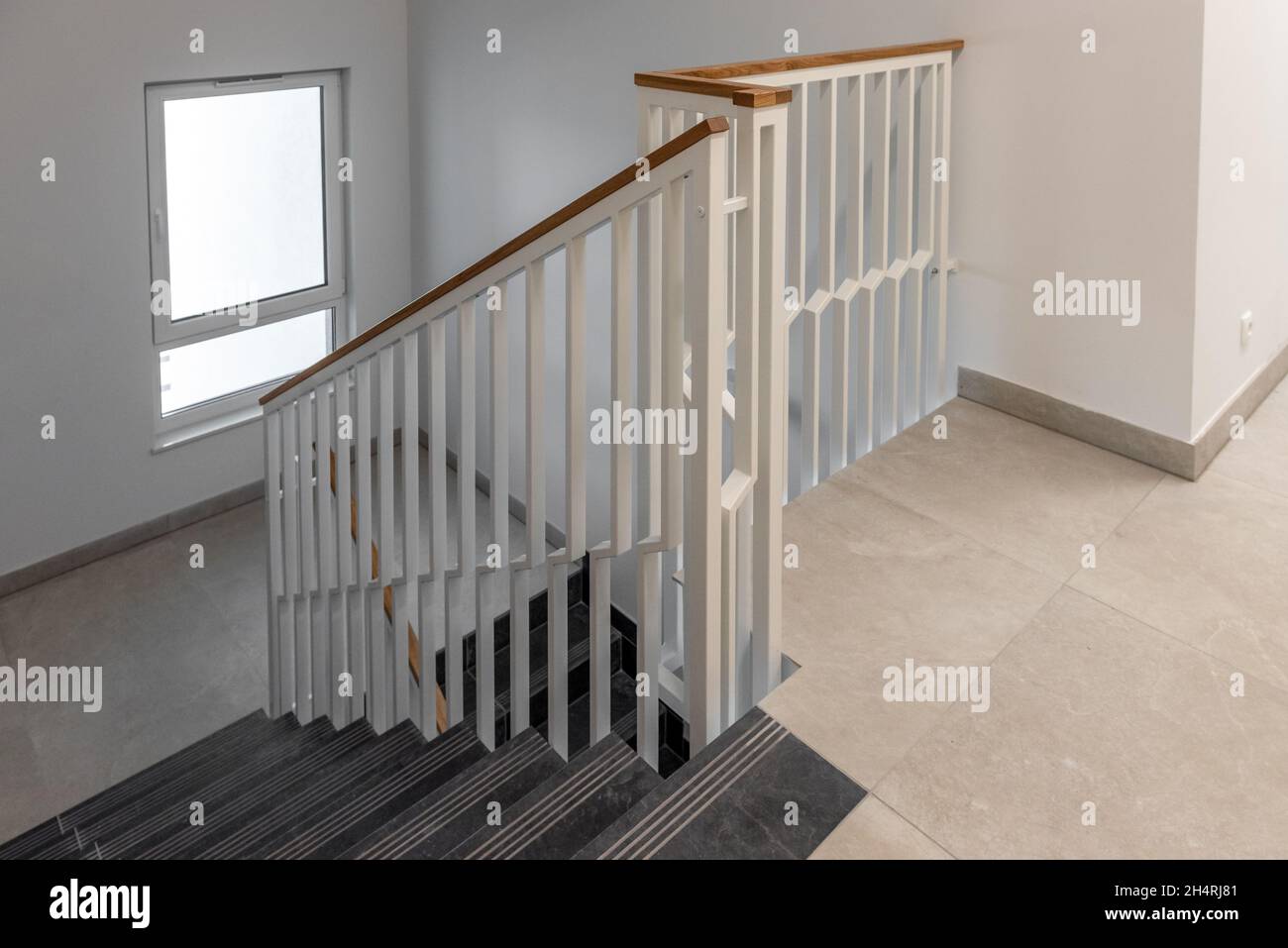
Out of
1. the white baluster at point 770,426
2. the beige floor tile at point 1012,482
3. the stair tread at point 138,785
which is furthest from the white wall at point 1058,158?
the stair tread at point 138,785

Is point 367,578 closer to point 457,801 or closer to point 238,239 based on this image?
point 457,801

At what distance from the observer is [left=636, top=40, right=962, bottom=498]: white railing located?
2.98m

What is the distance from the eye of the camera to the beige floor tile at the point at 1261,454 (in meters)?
3.16

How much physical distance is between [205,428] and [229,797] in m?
2.68

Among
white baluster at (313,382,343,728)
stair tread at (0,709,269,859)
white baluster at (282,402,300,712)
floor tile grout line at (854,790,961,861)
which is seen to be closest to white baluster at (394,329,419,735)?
white baluster at (313,382,343,728)

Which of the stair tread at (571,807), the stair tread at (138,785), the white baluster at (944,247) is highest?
the white baluster at (944,247)

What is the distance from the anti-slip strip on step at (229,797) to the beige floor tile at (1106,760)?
6.57ft

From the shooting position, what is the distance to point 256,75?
5.43m

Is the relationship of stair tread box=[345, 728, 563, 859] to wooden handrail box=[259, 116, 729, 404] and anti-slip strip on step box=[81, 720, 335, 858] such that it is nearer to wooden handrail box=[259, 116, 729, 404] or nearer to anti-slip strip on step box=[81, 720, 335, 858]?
wooden handrail box=[259, 116, 729, 404]

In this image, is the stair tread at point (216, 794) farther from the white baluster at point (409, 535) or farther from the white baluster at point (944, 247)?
the white baluster at point (944, 247)

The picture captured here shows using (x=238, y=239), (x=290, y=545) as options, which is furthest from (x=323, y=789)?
(x=238, y=239)

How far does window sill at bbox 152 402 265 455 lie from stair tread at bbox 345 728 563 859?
134 inches
